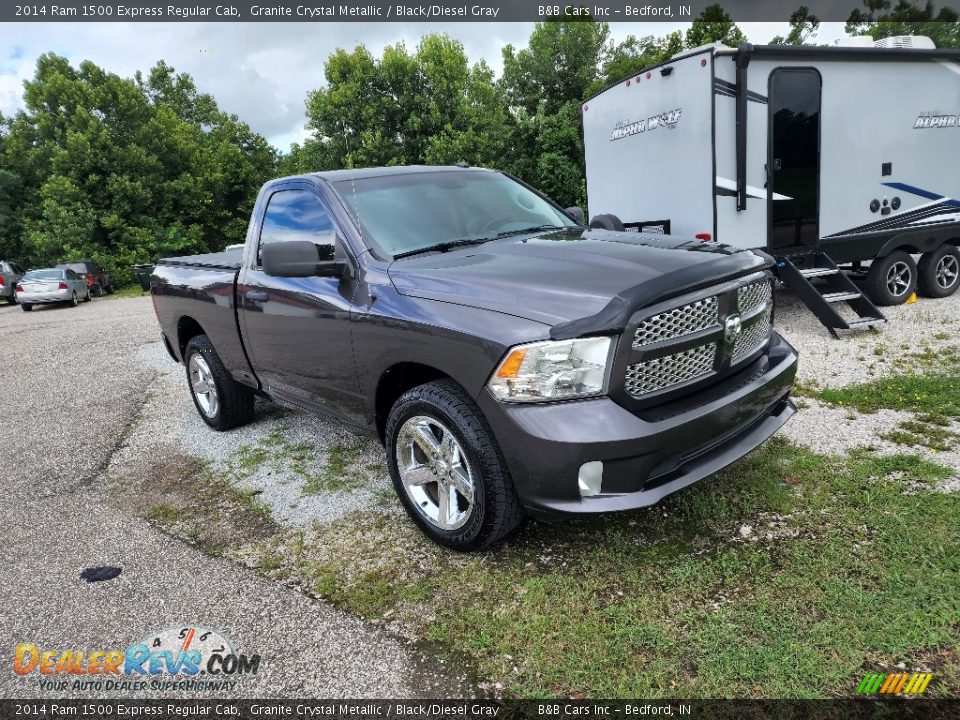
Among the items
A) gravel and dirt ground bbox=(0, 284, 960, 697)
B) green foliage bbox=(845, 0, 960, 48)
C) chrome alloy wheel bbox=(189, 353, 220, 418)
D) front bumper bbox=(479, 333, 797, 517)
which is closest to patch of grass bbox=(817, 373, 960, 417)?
gravel and dirt ground bbox=(0, 284, 960, 697)

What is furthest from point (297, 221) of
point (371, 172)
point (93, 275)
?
point (93, 275)

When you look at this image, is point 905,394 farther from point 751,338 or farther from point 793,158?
point 793,158

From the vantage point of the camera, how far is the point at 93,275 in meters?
26.0

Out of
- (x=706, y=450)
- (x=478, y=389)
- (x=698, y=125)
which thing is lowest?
(x=706, y=450)

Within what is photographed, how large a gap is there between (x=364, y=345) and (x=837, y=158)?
699 centimetres

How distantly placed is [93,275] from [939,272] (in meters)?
28.1

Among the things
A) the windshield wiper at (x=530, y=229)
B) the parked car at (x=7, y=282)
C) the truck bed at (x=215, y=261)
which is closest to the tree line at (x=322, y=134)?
the parked car at (x=7, y=282)

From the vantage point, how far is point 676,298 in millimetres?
2717

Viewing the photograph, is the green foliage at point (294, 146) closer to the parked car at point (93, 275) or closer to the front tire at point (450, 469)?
the parked car at point (93, 275)

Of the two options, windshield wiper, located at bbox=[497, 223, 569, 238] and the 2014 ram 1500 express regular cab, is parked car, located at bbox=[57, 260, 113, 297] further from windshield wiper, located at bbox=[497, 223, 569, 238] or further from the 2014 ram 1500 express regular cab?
windshield wiper, located at bbox=[497, 223, 569, 238]

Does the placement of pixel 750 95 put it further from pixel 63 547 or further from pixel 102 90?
Answer: pixel 102 90

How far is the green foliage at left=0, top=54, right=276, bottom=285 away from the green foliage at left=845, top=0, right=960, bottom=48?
128 ft

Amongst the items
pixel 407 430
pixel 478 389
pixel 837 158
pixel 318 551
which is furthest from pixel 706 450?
pixel 837 158

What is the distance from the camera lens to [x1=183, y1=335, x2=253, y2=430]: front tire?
530cm
